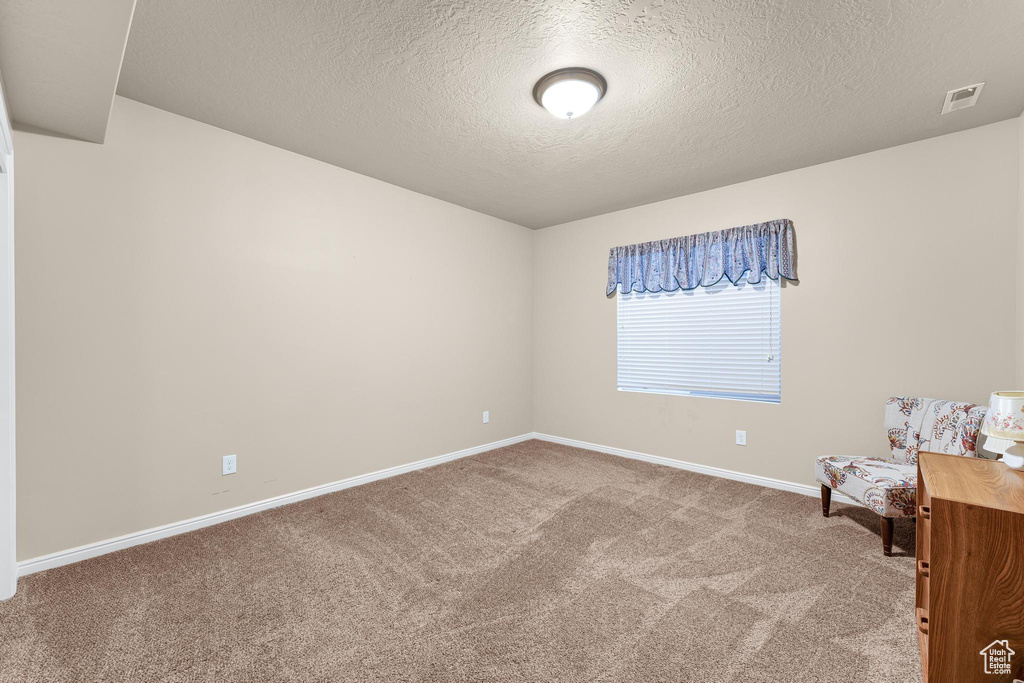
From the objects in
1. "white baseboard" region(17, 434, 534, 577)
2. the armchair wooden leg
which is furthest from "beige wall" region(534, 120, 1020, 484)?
"white baseboard" region(17, 434, 534, 577)

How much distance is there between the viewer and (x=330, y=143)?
9.64 ft

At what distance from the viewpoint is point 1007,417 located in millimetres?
1544

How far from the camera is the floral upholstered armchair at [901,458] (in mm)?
2285

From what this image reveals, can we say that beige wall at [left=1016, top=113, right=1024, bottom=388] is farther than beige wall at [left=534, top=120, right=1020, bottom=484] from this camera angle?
No

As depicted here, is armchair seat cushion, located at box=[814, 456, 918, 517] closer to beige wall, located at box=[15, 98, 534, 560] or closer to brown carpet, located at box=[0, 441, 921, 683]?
brown carpet, located at box=[0, 441, 921, 683]

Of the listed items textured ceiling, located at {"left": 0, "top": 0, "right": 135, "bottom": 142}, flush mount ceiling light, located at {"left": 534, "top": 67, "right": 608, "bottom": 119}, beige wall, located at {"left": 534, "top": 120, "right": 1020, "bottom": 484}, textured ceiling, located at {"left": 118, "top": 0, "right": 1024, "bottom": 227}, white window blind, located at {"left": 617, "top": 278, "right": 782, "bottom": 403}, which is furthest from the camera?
white window blind, located at {"left": 617, "top": 278, "right": 782, "bottom": 403}

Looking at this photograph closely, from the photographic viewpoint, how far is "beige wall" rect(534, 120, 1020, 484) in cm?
266

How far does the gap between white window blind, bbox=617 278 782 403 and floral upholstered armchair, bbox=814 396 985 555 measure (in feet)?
2.61

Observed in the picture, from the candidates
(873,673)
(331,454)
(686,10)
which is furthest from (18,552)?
(686,10)

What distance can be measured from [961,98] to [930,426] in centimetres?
186

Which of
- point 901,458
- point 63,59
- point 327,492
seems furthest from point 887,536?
point 63,59

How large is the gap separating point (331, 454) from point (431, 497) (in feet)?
2.82

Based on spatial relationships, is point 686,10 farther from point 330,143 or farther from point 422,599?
point 422,599

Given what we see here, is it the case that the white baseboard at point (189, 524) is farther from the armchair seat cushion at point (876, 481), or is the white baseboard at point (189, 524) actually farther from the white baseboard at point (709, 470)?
the armchair seat cushion at point (876, 481)
